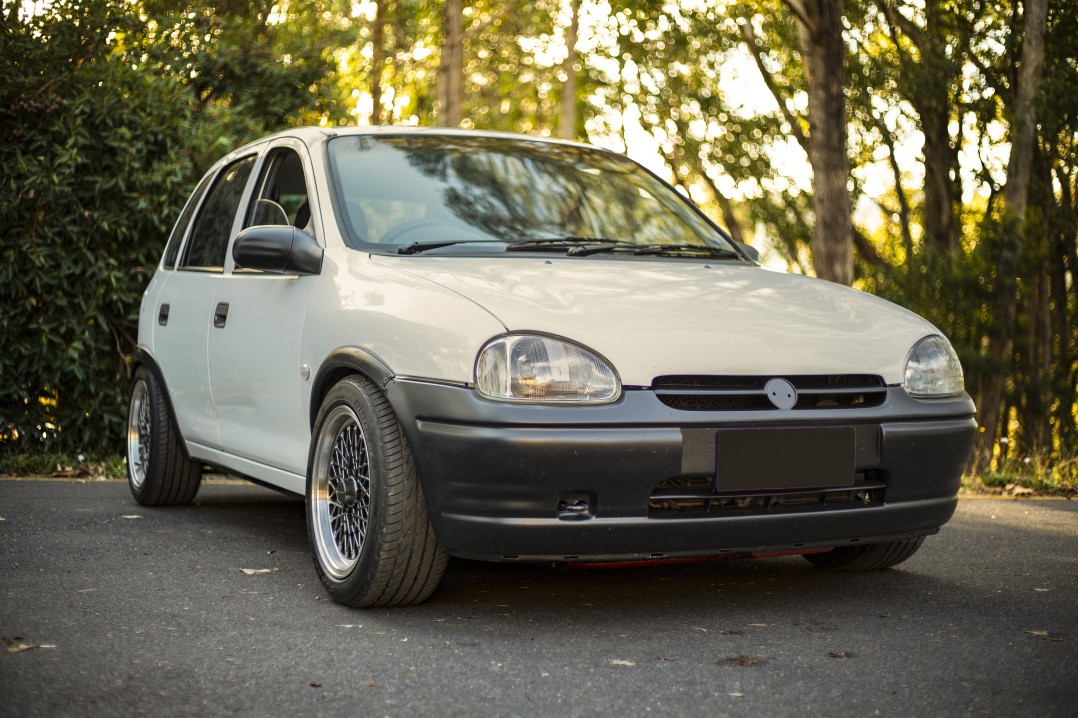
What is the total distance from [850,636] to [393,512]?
1451mm

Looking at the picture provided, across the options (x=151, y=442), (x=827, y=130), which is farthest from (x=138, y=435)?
(x=827, y=130)

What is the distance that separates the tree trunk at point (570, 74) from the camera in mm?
26516

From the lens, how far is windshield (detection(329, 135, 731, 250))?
15.0ft

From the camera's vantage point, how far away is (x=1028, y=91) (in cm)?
1567

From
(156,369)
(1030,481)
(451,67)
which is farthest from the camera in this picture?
(451,67)

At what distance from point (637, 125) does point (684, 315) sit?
26.3m

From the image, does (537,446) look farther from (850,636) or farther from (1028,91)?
(1028,91)

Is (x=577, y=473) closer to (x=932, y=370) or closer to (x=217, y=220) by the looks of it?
(x=932, y=370)

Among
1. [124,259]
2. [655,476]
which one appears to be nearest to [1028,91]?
[124,259]

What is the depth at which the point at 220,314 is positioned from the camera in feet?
17.2

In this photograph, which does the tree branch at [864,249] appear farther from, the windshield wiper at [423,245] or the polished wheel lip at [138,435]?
the windshield wiper at [423,245]

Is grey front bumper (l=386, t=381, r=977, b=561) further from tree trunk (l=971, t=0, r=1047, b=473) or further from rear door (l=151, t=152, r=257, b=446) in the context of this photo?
tree trunk (l=971, t=0, r=1047, b=473)

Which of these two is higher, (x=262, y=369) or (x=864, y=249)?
(x=864, y=249)

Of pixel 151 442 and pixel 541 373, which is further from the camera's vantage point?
pixel 151 442
